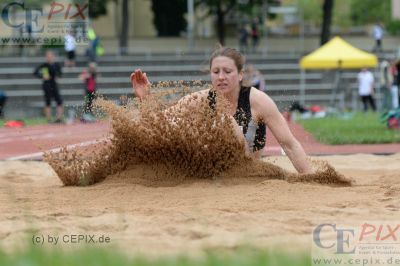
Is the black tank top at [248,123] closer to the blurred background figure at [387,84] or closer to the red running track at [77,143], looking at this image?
the red running track at [77,143]

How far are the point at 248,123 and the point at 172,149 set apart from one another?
2.51ft

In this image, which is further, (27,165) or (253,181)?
(27,165)

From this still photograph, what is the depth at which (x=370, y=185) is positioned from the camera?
8.36 meters

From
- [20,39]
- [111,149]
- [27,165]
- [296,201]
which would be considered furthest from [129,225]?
[20,39]

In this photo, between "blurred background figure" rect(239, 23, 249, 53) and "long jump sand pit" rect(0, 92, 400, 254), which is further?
"blurred background figure" rect(239, 23, 249, 53)

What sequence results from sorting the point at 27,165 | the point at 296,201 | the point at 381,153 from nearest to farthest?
1. the point at 296,201
2. the point at 27,165
3. the point at 381,153

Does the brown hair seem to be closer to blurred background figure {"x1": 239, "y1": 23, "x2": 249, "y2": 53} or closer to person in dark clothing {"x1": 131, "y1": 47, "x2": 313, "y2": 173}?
person in dark clothing {"x1": 131, "y1": 47, "x2": 313, "y2": 173}

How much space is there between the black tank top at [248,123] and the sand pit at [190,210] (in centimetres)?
46

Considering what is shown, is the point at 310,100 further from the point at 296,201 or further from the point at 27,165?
the point at 296,201

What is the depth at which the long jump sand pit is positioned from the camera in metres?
5.36

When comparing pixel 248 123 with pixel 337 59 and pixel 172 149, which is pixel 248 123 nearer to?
pixel 172 149

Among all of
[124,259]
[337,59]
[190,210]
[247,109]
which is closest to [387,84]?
[337,59]

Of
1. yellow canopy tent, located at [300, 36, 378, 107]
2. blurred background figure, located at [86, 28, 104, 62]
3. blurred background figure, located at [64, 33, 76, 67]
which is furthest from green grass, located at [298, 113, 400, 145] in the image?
blurred background figure, located at [86, 28, 104, 62]

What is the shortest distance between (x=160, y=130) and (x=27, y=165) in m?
4.05
